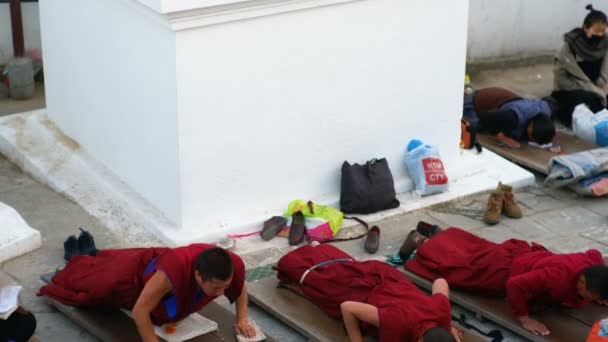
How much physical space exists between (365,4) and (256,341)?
2856 millimetres

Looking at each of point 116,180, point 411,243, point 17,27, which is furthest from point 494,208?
point 17,27

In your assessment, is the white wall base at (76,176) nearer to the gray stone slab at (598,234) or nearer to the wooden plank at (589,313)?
the wooden plank at (589,313)

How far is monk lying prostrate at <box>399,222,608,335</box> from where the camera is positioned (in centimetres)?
625

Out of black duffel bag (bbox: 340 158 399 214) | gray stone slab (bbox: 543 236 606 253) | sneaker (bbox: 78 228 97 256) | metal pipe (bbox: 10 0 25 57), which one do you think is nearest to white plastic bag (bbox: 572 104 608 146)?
gray stone slab (bbox: 543 236 606 253)

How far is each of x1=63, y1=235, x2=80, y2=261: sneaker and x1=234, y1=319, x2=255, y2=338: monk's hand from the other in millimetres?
1556

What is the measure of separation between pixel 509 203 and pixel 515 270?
5.50 ft

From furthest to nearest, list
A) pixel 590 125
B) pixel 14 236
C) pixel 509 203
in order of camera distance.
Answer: pixel 590 125
pixel 509 203
pixel 14 236

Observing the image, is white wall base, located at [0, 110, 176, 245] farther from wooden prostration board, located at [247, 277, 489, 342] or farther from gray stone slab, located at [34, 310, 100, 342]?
gray stone slab, located at [34, 310, 100, 342]

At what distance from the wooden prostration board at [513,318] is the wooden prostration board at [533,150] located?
2585mm

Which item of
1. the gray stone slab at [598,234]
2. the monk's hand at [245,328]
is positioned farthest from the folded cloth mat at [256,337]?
the gray stone slab at [598,234]

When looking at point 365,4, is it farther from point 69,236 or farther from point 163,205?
point 69,236

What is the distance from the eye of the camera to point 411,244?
7277 mm

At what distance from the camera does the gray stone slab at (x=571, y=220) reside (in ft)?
26.5

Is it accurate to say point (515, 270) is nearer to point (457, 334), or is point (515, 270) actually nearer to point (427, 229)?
point (457, 334)
